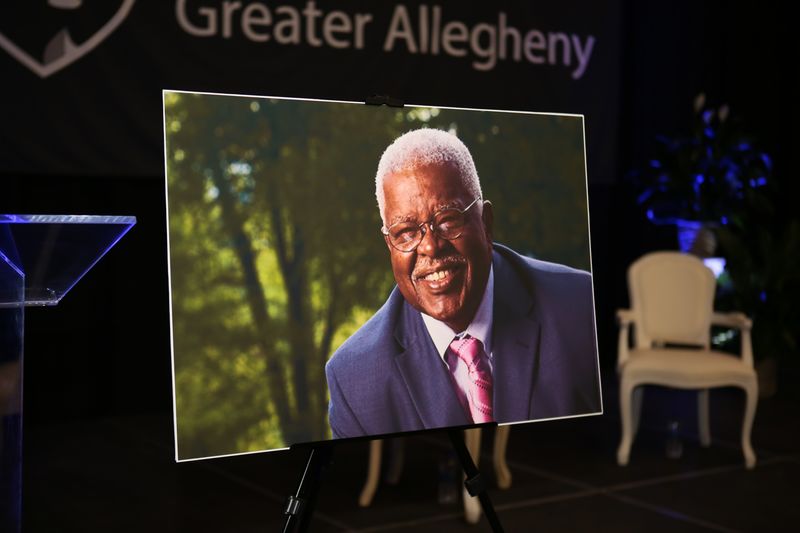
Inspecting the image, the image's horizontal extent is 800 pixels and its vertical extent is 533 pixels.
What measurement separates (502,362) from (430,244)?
40 cm

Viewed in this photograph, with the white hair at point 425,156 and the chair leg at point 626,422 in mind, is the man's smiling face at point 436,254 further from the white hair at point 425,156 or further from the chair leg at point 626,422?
the chair leg at point 626,422

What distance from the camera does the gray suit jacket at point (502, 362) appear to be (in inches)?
104

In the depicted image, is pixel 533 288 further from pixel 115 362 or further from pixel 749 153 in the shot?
pixel 749 153

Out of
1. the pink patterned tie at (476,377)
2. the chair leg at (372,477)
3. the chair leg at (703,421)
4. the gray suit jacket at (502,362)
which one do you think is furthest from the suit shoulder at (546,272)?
the chair leg at (703,421)

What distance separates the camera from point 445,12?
576 centimetres

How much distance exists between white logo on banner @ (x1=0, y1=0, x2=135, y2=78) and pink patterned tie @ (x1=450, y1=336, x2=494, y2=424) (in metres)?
3.00

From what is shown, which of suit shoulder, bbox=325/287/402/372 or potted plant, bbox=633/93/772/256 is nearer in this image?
suit shoulder, bbox=325/287/402/372

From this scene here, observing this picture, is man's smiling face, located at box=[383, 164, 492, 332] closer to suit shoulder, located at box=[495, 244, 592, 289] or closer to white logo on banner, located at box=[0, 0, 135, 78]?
suit shoulder, located at box=[495, 244, 592, 289]

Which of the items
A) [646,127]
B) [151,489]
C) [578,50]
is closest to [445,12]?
[578,50]

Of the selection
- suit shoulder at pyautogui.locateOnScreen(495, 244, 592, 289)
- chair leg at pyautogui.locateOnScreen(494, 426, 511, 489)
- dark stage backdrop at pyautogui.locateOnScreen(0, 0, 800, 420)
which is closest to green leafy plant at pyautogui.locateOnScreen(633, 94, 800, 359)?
dark stage backdrop at pyautogui.locateOnScreen(0, 0, 800, 420)

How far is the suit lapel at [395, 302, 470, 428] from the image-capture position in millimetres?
2670

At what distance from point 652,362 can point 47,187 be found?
3.15m

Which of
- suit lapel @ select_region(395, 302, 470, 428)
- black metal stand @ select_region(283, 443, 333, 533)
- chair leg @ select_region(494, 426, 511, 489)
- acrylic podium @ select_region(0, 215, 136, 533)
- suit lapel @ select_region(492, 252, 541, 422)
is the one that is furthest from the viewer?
chair leg @ select_region(494, 426, 511, 489)

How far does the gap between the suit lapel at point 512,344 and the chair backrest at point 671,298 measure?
7.13ft
